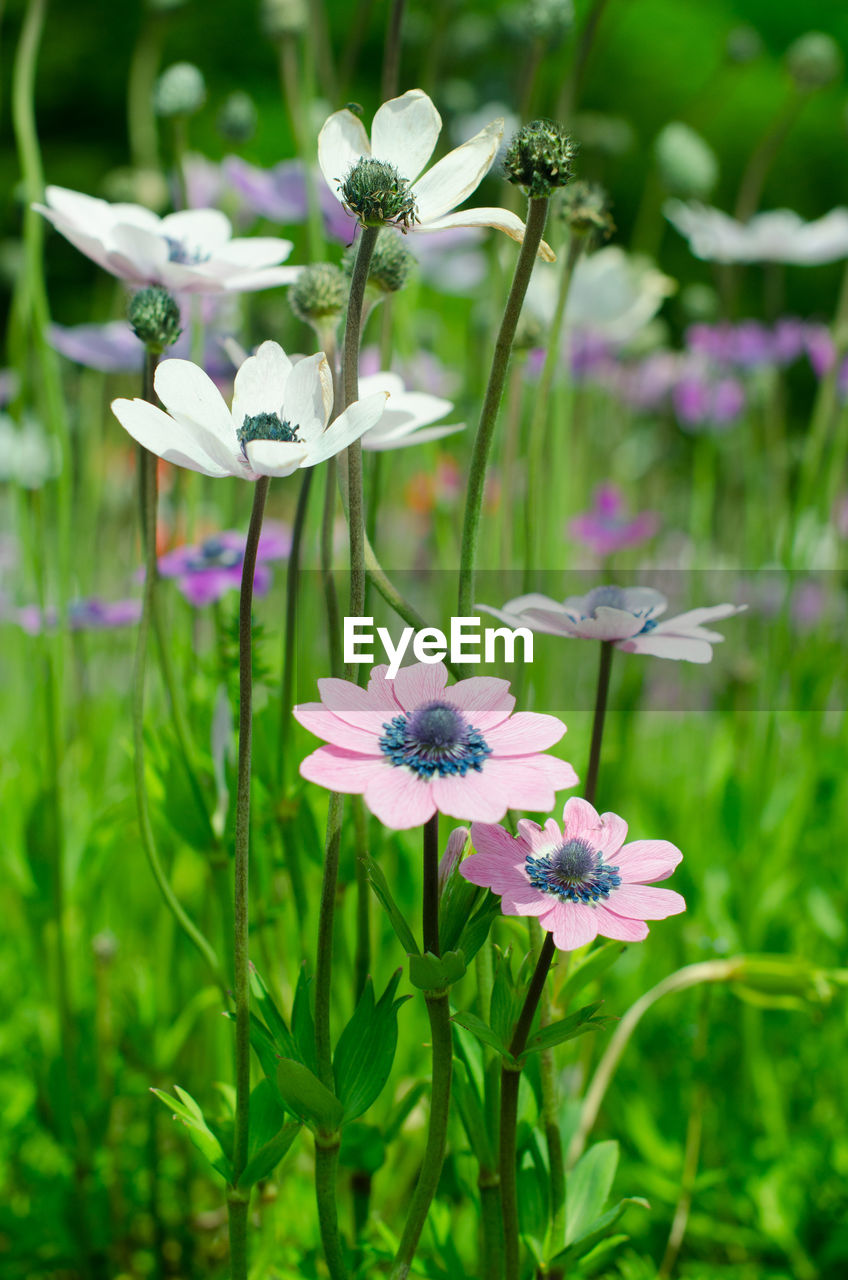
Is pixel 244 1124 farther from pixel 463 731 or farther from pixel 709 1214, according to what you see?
pixel 709 1214

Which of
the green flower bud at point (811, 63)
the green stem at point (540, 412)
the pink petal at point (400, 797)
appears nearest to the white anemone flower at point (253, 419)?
the pink petal at point (400, 797)

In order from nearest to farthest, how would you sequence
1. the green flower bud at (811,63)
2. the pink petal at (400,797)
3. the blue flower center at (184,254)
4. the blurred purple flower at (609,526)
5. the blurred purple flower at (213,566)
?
the pink petal at (400,797), the blue flower center at (184,254), the blurred purple flower at (213,566), the green flower bud at (811,63), the blurred purple flower at (609,526)

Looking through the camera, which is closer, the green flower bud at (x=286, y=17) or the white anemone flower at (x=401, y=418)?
the white anemone flower at (x=401, y=418)

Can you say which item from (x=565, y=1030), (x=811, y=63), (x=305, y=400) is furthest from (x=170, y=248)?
(x=811, y=63)

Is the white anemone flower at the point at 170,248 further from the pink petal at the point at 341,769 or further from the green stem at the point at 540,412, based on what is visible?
the pink petal at the point at 341,769

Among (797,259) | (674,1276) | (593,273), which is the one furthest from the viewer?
(797,259)

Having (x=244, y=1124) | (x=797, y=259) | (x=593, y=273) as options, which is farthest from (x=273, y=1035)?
(x=797, y=259)
